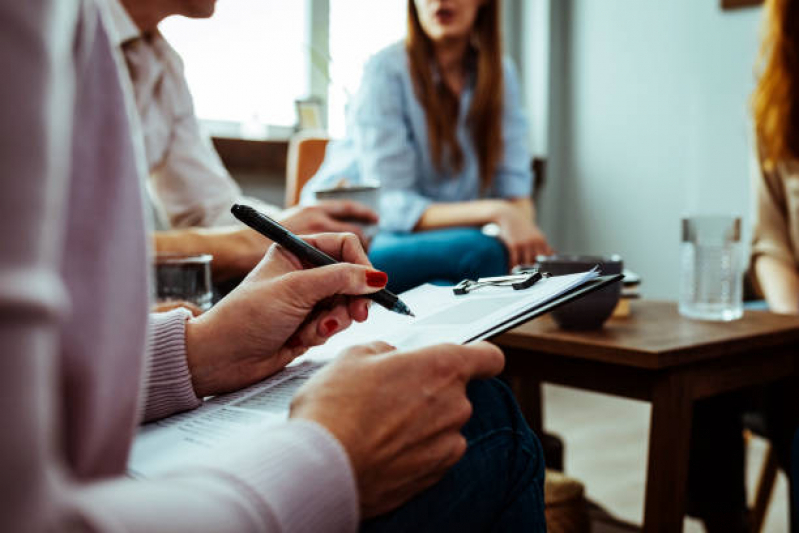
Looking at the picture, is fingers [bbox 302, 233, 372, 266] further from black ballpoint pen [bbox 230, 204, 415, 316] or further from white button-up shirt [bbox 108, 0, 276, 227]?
white button-up shirt [bbox 108, 0, 276, 227]

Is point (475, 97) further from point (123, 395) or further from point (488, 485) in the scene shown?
point (123, 395)

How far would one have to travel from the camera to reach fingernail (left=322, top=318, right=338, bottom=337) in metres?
0.60

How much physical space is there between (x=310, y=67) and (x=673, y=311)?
1985mm

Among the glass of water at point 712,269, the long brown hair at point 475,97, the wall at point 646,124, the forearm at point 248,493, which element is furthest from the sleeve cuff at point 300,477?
the wall at point 646,124

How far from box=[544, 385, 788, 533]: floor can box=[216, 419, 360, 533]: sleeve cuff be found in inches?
56.6

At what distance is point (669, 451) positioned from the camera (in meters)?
0.88

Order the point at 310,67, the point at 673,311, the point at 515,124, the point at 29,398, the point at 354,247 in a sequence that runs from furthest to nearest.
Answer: the point at 310,67 < the point at 515,124 < the point at 673,311 < the point at 354,247 < the point at 29,398

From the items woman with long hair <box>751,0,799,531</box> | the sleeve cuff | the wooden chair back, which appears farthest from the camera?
the wooden chair back

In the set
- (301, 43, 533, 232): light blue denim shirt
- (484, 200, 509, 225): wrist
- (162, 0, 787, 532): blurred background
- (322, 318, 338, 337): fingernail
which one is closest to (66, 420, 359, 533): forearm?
(322, 318, 338, 337): fingernail

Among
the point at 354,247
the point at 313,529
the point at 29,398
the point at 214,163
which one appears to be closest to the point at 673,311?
the point at 354,247

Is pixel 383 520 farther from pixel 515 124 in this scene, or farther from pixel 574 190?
pixel 574 190

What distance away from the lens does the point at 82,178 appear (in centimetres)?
27

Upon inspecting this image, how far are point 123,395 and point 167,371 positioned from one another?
0.85ft

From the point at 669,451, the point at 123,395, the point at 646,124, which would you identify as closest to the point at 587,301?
the point at 669,451
